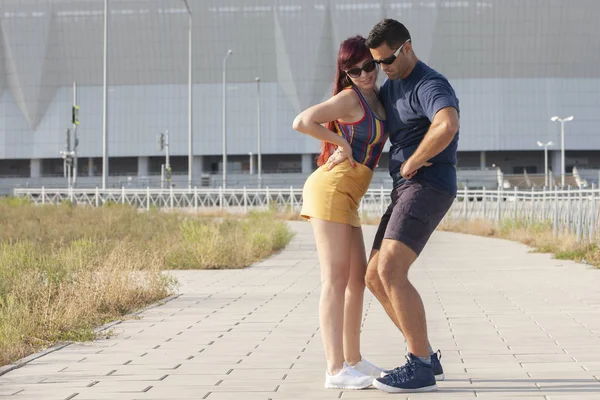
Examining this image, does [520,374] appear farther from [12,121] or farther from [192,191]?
[12,121]

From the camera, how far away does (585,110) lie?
Answer: 86000 mm

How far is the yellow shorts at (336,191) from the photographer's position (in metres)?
6.82

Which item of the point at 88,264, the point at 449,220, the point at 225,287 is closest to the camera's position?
the point at 88,264

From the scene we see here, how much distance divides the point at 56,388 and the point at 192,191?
163ft

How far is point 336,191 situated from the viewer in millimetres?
6824

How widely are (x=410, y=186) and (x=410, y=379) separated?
1.13m

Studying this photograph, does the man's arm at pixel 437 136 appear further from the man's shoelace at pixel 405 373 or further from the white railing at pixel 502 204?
the white railing at pixel 502 204

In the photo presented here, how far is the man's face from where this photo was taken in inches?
262

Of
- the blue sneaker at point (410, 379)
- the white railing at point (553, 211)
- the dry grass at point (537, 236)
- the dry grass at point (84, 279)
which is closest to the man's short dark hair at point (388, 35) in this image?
the blue sneaker at point (410, 379)

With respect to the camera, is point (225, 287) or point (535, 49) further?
point (535, 49)

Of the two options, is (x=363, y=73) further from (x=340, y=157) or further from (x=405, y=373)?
(x=405, y=373)

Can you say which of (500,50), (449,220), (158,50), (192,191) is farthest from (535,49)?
(449,220)

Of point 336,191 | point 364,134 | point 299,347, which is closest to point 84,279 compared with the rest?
point 299,347

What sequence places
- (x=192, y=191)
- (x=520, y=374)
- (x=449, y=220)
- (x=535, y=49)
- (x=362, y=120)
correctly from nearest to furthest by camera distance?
(x=362, y=120) < (x=520, y=374) < (x=449, y=220) < (x=192, y=191) < (x=535, y=49)
